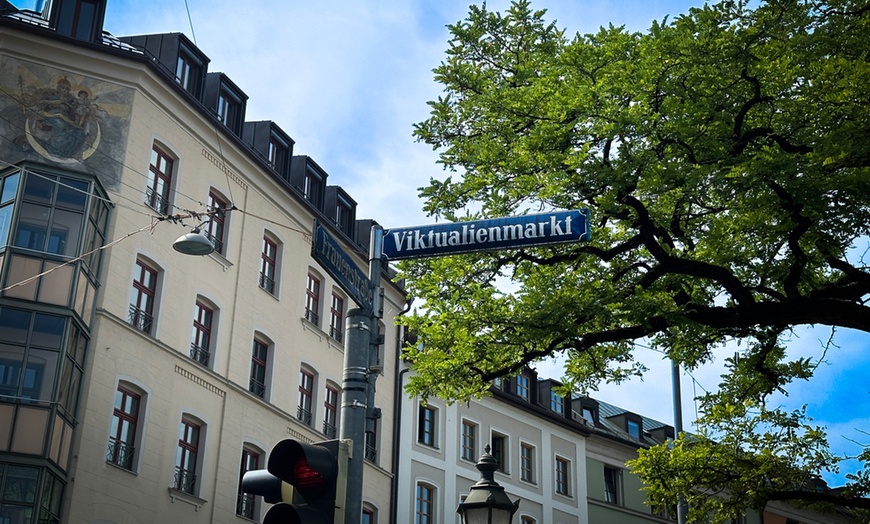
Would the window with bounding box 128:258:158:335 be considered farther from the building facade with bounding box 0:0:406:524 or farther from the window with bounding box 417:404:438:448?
the window with bounding box 417:404:438:448

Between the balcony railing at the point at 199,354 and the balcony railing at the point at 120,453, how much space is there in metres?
3.52

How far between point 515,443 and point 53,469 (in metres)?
24.5

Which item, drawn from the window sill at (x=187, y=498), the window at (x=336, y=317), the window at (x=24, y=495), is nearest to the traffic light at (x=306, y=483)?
the window at (x=24, y=495)

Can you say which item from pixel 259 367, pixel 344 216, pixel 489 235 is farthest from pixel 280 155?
pixel 489 235

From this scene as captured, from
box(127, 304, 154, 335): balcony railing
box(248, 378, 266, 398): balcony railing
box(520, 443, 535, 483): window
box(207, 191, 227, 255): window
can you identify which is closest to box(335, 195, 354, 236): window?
box(207, 191, 227, 255): window

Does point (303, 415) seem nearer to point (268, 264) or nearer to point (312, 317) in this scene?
point (312, 317)

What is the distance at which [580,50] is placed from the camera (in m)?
17.0

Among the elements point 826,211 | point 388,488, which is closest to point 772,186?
point 826,211

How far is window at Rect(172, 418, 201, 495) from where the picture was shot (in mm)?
26750

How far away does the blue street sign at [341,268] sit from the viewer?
8.69 metres

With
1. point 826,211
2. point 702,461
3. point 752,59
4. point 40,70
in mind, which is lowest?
point 702,461

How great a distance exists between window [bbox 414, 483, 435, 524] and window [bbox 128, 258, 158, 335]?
14.5 meters

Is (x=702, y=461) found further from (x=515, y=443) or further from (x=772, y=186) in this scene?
(x=515, y=443)

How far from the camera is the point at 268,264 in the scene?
3231cm
